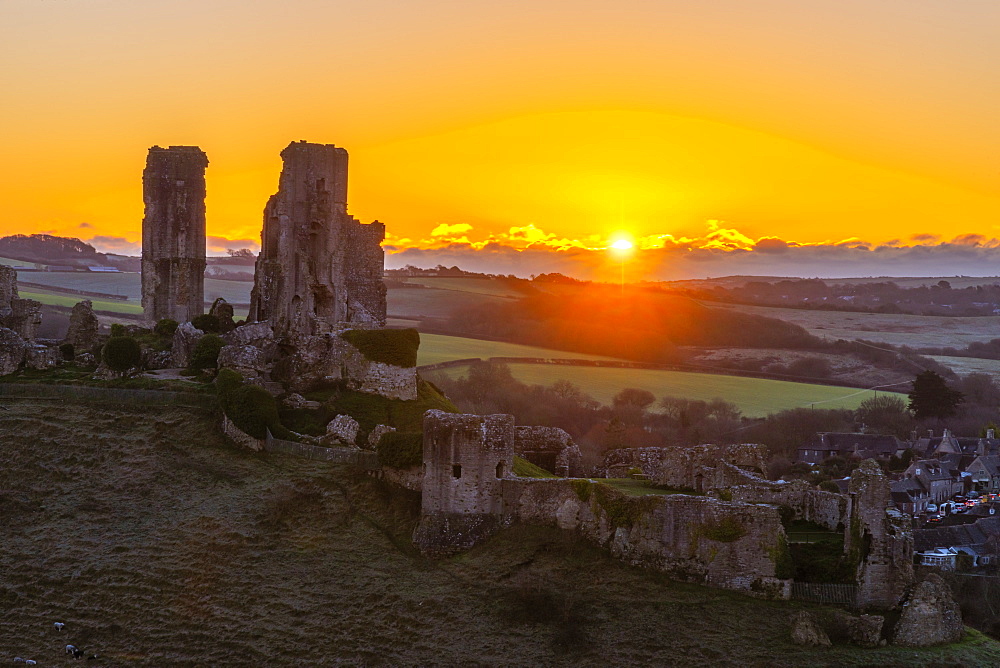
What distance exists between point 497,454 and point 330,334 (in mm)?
12265

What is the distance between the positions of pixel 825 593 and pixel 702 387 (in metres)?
56.4

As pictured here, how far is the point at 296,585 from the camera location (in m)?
32.1

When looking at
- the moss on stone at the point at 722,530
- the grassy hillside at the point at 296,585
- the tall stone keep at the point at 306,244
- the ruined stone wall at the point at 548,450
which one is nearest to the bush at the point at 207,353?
the tall stone keep at the point at 306,244

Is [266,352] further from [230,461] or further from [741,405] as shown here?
[741,405]

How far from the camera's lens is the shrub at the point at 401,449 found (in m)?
36.2

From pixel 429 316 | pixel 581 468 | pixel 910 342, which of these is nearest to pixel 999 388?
pixel 910 342

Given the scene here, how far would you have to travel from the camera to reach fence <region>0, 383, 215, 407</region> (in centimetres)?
4244

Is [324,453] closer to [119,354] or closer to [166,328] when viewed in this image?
[119,354]

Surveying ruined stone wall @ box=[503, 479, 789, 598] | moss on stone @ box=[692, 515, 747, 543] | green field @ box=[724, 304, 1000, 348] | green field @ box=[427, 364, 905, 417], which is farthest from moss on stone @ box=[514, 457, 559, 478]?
green field @ box=[724, 304, 1000, 348]

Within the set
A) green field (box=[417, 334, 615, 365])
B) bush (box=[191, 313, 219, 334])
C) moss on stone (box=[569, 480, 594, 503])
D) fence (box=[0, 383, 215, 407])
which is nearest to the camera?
moss on stone (box=[569, 480, 594, 503])

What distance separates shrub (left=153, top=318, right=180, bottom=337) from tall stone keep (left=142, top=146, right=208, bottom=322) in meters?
3.31

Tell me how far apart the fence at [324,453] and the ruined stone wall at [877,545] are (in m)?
14.5

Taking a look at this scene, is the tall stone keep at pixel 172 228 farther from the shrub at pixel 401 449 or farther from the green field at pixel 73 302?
the shrub at pixel 401 449

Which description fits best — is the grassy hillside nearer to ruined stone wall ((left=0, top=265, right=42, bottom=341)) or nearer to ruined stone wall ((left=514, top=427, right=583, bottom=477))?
ruined stone wall ((left=514, top=427, right=583, bottom=477))
